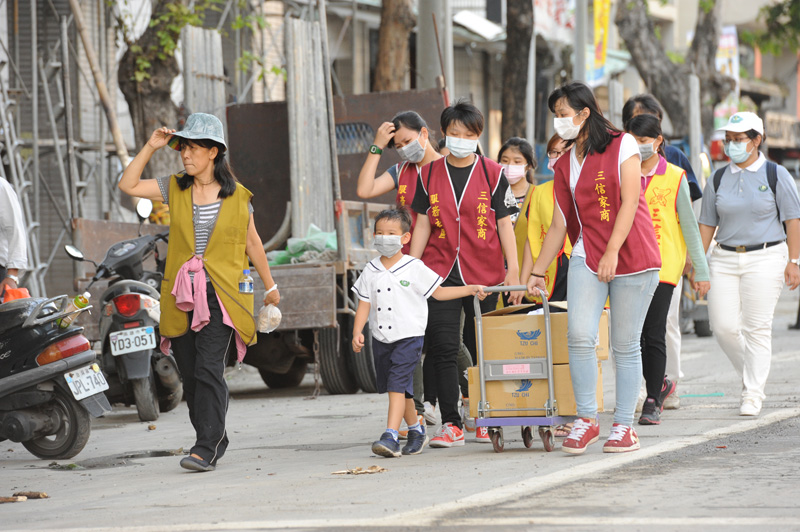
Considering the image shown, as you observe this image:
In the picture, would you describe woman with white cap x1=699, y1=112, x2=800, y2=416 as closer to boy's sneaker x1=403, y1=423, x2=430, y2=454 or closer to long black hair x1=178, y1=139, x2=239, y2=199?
boy's sneaker x1=403, y1=423, x2=430, y2=454

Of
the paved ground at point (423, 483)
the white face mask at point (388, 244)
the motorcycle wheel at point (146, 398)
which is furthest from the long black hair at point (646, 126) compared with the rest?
the motorcycle wheel at point (146, 398)

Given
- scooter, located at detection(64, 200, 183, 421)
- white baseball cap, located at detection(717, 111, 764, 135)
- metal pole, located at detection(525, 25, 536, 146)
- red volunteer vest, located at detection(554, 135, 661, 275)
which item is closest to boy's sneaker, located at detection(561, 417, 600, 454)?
red volunteer vest, located at detection(554, 135, 661, 275)

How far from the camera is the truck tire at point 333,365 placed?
10938mm

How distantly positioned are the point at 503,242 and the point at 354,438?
5.26 feet

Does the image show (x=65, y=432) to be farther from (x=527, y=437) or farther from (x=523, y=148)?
(x=523, y=148)

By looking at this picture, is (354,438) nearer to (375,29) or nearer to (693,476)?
(693,476)

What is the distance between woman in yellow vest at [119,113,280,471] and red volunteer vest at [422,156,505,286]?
1.03m

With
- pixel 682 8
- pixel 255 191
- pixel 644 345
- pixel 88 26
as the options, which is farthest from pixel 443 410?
pixel 682 8

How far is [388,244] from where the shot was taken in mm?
7016

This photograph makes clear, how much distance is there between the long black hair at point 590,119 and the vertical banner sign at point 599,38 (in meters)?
17.5

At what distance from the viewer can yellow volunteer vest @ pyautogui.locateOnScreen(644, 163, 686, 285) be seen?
8.08 meters

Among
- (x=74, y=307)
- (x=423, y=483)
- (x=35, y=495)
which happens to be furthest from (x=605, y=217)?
(x=74, y=307)

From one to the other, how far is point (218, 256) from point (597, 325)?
200 cm

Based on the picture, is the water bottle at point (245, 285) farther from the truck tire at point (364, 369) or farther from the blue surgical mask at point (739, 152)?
the truck tire at point (364, 369)
